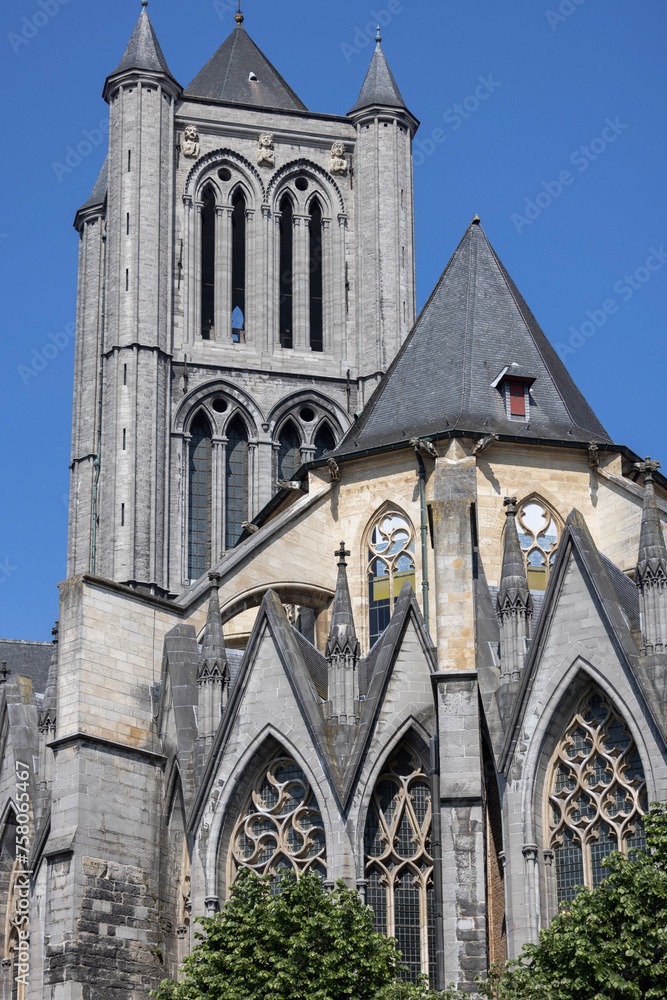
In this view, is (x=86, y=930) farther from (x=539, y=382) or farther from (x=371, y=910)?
(x=539, y=382)

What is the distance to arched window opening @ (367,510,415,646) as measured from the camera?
1458 inches

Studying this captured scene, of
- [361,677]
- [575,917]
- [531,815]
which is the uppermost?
[361,677]

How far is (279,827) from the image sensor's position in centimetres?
3155

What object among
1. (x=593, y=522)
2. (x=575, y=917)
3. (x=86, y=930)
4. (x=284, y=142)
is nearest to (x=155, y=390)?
(x=284, y=142)

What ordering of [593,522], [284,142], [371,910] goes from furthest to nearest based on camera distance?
1. [284,142]
2. [593,522]
3. [371,910]

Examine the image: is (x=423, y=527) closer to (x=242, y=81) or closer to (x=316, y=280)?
(x=316, y=280)

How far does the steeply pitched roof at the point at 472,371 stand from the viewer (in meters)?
37.4

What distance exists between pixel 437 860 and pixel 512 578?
470cm

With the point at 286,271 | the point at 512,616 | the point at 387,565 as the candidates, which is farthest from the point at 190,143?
the point at 512,616

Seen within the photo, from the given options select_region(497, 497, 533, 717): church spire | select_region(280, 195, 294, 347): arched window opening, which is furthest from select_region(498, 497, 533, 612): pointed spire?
select_region(280, 195, 294, 347): arched window opening

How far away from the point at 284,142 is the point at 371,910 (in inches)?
1487

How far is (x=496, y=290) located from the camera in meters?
40.2

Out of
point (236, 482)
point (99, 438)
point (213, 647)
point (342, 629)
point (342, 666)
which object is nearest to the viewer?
point (342, 666)

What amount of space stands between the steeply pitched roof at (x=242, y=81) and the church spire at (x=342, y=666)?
107 ft
